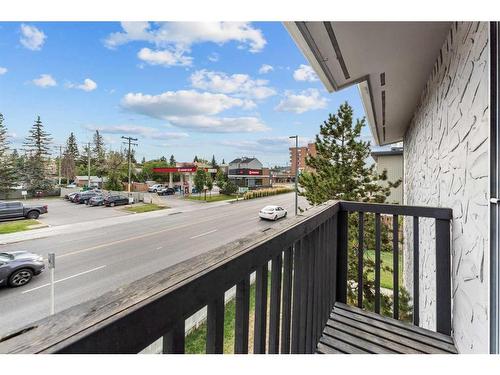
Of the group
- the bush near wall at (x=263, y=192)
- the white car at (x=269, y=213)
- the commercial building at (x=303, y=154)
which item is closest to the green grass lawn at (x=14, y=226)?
the commercial building at (x=303, y=154)

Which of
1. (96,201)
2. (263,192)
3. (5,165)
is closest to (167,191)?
(263,192)

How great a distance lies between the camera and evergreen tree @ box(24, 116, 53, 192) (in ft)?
14.5

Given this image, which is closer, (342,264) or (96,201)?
(342,264)

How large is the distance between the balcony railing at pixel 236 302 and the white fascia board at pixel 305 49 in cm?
75

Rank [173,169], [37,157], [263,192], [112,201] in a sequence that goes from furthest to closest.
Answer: [173,169] < [263,192] < [112,201] < [37,157]

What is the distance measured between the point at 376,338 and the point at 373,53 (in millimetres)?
1460

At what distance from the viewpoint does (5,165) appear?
3367 mm

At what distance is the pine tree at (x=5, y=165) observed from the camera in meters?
3.29

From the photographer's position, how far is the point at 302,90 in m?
9.91

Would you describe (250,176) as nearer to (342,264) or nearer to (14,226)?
(14,226)

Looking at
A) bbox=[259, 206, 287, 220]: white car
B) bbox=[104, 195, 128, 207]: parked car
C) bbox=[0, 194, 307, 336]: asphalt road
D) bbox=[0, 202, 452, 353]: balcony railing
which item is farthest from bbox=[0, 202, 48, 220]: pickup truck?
bbox=[259, 206, 287, 220]: white car
